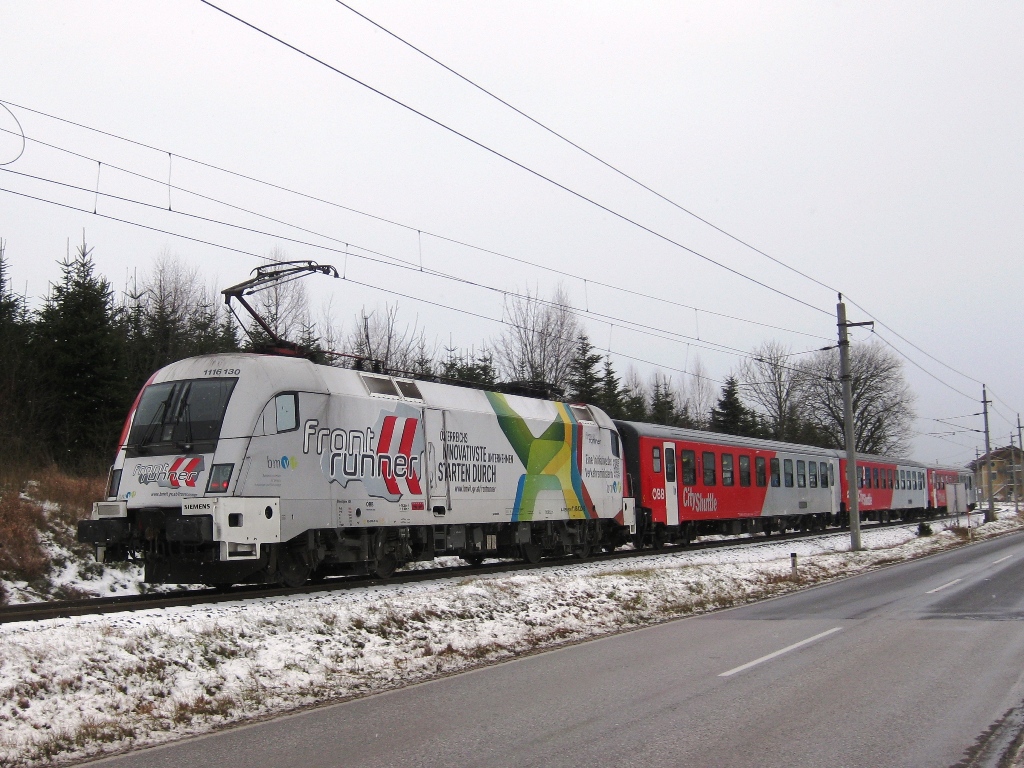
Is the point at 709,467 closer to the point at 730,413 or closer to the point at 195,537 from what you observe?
the point at 195,537

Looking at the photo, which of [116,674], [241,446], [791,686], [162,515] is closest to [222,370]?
[241,446]

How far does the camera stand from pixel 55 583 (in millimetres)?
15344

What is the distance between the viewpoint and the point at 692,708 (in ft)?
23.3

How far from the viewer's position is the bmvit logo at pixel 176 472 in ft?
40.9

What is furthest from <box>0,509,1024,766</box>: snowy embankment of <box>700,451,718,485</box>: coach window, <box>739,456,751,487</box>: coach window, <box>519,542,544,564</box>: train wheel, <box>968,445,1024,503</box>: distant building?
<box>968,445,1024,503</box>: distant building

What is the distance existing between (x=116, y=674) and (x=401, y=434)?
811cm

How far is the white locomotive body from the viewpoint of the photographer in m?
12.4

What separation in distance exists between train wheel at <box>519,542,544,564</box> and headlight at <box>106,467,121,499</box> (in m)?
8.89

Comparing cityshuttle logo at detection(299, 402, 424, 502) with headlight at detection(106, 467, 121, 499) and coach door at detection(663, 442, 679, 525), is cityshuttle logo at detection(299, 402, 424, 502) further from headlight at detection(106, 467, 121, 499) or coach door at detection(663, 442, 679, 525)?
coach door at detection(663, 442, 679, 525)

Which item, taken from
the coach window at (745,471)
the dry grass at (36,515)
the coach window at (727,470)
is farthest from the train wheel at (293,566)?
the coach window at (745,471)

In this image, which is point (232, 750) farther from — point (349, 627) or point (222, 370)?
point (222, 370)

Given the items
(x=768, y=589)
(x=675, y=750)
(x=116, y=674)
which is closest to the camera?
(x=675, y=750)

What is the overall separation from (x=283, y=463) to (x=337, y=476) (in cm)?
118

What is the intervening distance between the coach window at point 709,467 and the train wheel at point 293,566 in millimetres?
15869
